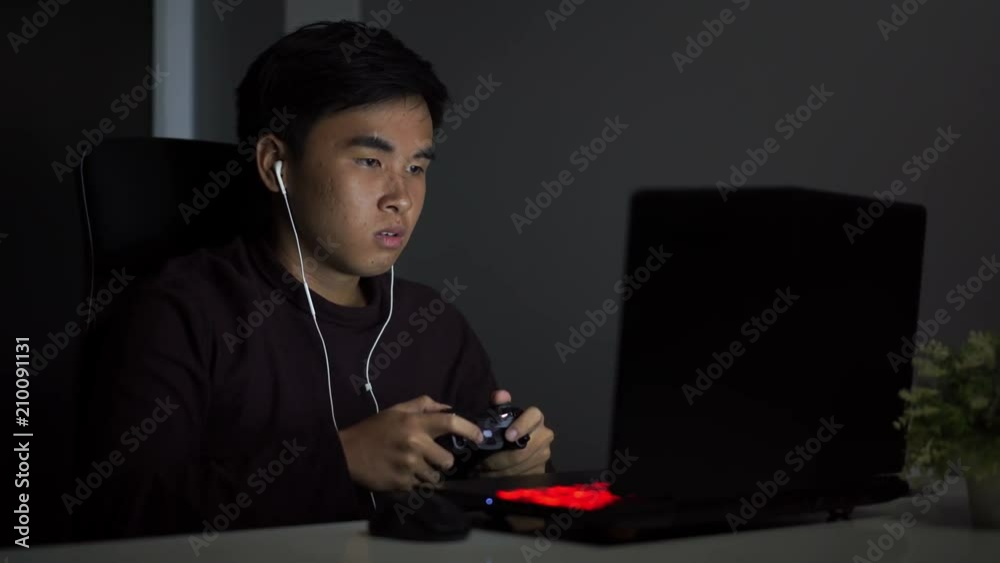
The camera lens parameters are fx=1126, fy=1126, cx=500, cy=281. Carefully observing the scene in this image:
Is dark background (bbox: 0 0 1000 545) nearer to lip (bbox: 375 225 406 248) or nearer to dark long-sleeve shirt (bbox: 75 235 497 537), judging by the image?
dark long-sleeve shirt (bbox: 75 235 497 537)

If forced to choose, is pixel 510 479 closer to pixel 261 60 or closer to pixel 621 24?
pixel 261 60

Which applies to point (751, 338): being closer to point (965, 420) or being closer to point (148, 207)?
point (965, 420)

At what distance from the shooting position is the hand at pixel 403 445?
4.49 feet

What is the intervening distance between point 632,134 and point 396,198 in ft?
2.51

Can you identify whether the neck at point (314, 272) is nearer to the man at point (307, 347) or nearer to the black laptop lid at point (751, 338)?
the man at point (307, 347)

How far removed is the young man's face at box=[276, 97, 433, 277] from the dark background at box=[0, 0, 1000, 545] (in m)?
0.59

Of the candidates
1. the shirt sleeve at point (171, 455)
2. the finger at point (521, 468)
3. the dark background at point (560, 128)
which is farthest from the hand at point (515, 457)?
the dark background at point (560, 128)

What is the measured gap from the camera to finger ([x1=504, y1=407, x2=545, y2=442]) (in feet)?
4.73

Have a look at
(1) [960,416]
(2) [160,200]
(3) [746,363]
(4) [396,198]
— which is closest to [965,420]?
(1) [960,416]

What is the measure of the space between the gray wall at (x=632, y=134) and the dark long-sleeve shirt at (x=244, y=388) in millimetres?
557

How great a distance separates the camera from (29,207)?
2.58m

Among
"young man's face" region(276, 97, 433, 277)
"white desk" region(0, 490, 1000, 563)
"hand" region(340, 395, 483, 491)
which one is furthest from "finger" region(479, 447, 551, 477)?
"white desk" region(0, 490, 1000, 563)

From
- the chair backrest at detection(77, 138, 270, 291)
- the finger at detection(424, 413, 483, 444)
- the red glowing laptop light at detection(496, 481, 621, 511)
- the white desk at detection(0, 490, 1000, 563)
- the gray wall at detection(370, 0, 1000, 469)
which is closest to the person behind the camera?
the white desk at detection(0, 490, 1000, 563)

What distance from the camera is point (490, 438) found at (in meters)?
1.44
